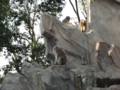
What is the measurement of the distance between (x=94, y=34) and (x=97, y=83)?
2663 millimetres

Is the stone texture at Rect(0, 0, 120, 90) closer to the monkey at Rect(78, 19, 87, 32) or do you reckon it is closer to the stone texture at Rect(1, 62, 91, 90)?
the stone texture at Rect(1, 62, 91, 90)

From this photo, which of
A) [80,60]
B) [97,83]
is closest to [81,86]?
[97,83]

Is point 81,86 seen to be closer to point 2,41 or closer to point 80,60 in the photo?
point 80,60

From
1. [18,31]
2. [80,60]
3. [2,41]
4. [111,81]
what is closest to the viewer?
[111,81]

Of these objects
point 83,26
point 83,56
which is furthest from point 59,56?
point 83,26

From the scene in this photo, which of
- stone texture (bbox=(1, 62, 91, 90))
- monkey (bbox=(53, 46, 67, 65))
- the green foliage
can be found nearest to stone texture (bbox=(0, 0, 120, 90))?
stone texture (bbox=(1, 62, 91, 90))

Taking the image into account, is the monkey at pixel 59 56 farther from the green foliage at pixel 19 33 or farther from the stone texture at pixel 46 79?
the green foliage at pixel 19 33

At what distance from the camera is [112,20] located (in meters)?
13.8

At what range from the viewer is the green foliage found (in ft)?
61.9

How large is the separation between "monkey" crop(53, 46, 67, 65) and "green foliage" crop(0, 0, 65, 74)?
646 centimetres

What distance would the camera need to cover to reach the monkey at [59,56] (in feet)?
40.3

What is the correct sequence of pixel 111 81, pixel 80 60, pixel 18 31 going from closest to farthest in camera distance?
1. pixel 111 81
2. pixel 80 60
3. pixel 18 31

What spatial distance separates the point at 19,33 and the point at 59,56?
8176 mm

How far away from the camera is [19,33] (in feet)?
66.1
